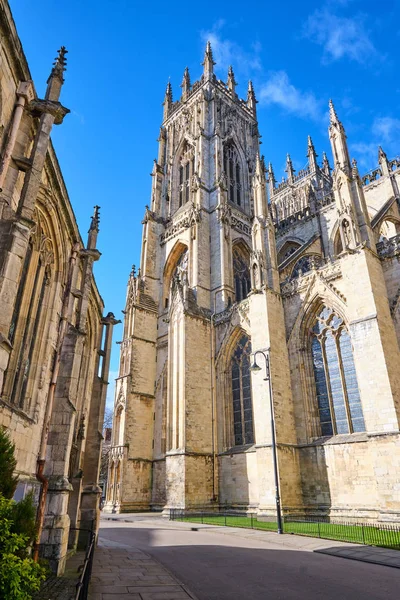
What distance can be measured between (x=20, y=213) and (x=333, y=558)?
416 inches

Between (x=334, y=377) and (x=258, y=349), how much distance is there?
13.2 feet

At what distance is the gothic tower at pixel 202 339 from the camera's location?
71.4ft

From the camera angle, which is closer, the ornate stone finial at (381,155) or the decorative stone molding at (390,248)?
the decorative stone molding at (390,248)

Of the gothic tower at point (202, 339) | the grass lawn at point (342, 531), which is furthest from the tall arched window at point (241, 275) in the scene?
the grass lawn at point (342, 531)

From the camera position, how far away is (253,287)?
914 inches

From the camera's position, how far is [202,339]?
26547 mm

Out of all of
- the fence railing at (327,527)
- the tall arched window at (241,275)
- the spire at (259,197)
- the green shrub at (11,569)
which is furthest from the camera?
the tall arched window at (241,275)

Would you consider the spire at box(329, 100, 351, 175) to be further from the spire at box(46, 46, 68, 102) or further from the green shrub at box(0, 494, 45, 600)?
the green shrub at box(0, 494, 45, 600)

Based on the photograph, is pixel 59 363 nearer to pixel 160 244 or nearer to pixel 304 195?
pixel 160 244

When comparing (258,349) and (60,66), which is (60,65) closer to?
(60,66)

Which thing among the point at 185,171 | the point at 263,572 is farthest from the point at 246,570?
the point at 185,171

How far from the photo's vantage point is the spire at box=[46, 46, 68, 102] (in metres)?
8.95

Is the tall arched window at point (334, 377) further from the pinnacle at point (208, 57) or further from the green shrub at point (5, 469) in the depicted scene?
the pinnacle at point (208, 57)

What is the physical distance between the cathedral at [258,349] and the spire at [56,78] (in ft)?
39.3
